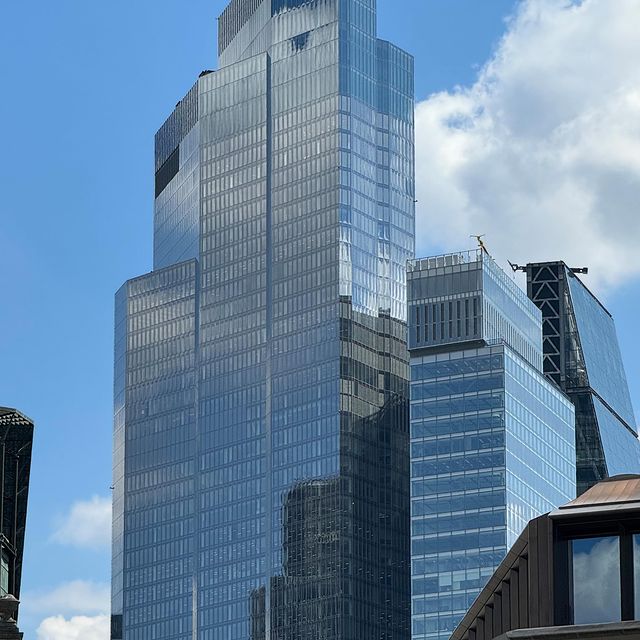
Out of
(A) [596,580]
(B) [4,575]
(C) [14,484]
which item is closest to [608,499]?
(A) [596,580]

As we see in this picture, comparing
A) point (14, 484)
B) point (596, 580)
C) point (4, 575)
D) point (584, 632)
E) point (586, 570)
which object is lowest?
point (584, 632)

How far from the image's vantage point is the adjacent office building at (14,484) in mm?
76312

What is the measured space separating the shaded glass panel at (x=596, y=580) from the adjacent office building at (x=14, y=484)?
24158 mm

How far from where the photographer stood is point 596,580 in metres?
57.0

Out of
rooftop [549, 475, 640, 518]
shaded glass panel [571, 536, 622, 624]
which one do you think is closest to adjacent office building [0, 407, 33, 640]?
rooftop [549, 475, 640, 518]

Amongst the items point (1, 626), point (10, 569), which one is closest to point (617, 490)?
point (1, 626)

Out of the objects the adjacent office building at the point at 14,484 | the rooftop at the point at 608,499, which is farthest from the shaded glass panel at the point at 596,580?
the adjacent office building at the point at 14,484

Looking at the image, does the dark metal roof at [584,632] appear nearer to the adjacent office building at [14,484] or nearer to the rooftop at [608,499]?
the rooftop at [608,499]

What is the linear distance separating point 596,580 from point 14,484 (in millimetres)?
27727

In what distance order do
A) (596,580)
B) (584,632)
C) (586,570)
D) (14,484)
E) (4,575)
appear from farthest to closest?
(14,484) → (4,575) → (586,570) → (596,580) → (584,632)

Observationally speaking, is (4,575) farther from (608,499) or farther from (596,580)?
(596,580)

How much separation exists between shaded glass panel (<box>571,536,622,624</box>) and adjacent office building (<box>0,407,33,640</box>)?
24158 millimetres

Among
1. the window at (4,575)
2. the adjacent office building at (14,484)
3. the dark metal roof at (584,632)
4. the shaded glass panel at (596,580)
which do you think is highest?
the adjacent office building at (14,484)

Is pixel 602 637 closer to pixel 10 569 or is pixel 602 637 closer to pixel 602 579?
pixel 602 579
